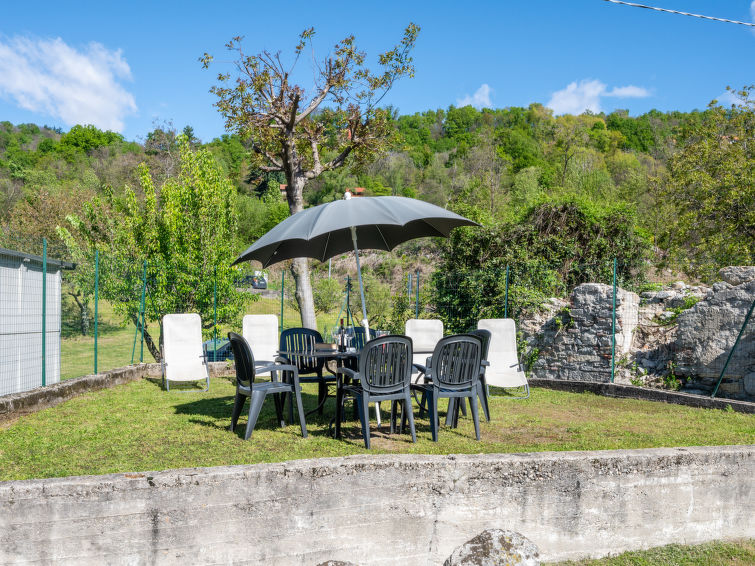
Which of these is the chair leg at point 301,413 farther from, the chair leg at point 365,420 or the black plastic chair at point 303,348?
the black plastic chair at point 303,348

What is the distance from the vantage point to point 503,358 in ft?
24.6

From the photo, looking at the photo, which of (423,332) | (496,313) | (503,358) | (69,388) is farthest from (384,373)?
(496,313)

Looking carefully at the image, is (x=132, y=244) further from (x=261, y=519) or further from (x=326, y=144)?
(x=261, y=519)

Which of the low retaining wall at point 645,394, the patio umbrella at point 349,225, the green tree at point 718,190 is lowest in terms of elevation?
the low retaining wall at point 645,394

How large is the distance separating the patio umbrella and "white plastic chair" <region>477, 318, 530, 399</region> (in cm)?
180

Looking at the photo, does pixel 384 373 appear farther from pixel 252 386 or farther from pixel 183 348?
pixel 183 348

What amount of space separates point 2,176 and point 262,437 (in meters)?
50.0

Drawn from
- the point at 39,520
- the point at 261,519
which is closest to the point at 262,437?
the point at 261,519

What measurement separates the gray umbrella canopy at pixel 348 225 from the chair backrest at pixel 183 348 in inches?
108

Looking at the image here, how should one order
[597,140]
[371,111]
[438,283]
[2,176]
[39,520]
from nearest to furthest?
1. [39,520]
2. [438,283]
3. [371,111]
4. [2,176]
5. [597,140]

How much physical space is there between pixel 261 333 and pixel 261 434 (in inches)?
131

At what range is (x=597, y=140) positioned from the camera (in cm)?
5462

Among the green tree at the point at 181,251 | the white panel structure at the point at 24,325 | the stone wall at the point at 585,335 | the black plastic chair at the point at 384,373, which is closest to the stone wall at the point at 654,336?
the stone wall at the point at 585,335

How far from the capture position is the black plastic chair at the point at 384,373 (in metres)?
4.65
